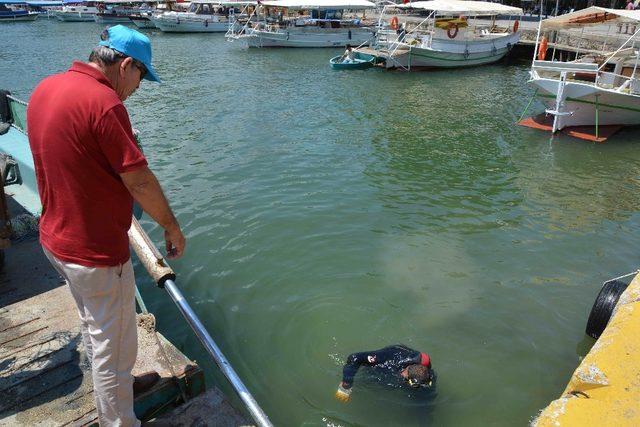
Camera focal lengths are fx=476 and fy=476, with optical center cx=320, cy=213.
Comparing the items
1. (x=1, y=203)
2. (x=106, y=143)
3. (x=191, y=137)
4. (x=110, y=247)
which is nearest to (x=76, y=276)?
(x=110, y=247)

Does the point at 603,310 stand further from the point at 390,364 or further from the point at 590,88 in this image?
the point at 590,88

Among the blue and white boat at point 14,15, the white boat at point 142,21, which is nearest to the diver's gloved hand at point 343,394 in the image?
the white boat at point 142,21

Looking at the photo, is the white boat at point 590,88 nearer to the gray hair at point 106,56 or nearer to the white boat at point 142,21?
the gray hair at point 106,56

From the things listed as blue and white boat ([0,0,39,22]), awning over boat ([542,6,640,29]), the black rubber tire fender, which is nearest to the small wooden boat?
awning over boat ([542,6,640,29])

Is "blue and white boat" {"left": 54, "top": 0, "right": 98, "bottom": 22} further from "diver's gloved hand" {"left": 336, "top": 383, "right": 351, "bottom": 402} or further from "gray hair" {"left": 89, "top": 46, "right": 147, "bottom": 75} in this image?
"gray hair" {"left": 89, "top": 46, "right": 147, "bottom": 75}

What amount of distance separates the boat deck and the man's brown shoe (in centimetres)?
4

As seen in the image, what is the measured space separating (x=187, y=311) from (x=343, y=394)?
2244 millimetres

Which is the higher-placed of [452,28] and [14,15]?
[14,15]

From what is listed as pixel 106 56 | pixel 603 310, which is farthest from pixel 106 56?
pixel 603 310

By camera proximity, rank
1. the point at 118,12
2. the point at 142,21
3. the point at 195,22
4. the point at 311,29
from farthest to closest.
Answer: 1. the point at 118,12
2. the point at 142,21
3. the point at 195,22
4. the point at 311,29

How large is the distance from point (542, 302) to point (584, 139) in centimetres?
936

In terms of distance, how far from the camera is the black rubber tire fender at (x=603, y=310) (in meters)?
5.34

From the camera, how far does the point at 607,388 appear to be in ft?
10.4

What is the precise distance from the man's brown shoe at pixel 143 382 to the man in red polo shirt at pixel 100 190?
51cm
